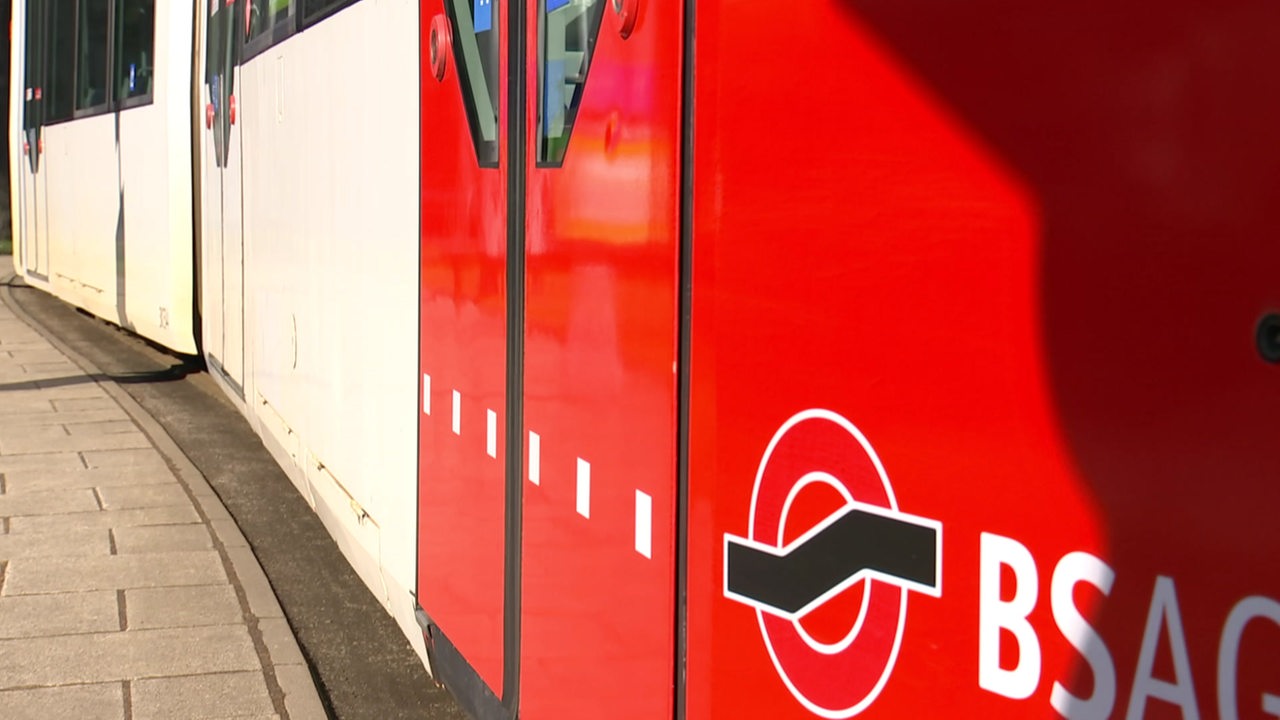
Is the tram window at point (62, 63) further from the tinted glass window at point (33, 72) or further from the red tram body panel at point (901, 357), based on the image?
the red tram body panel at point (901, 357)

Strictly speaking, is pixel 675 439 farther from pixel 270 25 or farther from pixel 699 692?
pixel 270 25

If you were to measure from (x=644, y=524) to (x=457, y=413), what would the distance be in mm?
1157

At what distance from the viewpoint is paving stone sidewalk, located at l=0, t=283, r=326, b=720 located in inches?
159

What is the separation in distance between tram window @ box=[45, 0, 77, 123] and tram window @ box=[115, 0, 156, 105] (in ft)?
6.44

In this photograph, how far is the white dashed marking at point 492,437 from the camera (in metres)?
2.94

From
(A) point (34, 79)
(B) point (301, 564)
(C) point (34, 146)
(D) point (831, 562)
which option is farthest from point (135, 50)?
(D) point (831, 562)

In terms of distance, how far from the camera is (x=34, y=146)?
1463cm

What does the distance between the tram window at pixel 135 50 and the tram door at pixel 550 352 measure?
275 inches

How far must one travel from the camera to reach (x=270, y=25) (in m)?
6.01

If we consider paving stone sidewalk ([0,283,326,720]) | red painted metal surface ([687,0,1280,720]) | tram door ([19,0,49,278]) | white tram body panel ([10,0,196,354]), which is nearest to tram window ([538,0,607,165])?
red painted metal surface ([687,0,1280,720])

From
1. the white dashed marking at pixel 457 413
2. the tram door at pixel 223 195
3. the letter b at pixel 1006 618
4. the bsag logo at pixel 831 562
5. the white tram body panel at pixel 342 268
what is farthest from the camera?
the tram door at pixel 223 195

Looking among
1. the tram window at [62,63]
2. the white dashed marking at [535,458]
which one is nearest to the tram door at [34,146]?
the tram window at [62,63]

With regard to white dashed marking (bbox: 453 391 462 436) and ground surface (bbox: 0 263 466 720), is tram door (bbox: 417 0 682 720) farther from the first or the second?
ground surface (bbox: 0 263 466 720)

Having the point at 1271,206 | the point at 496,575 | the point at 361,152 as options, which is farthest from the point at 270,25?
the point at 1271,206
